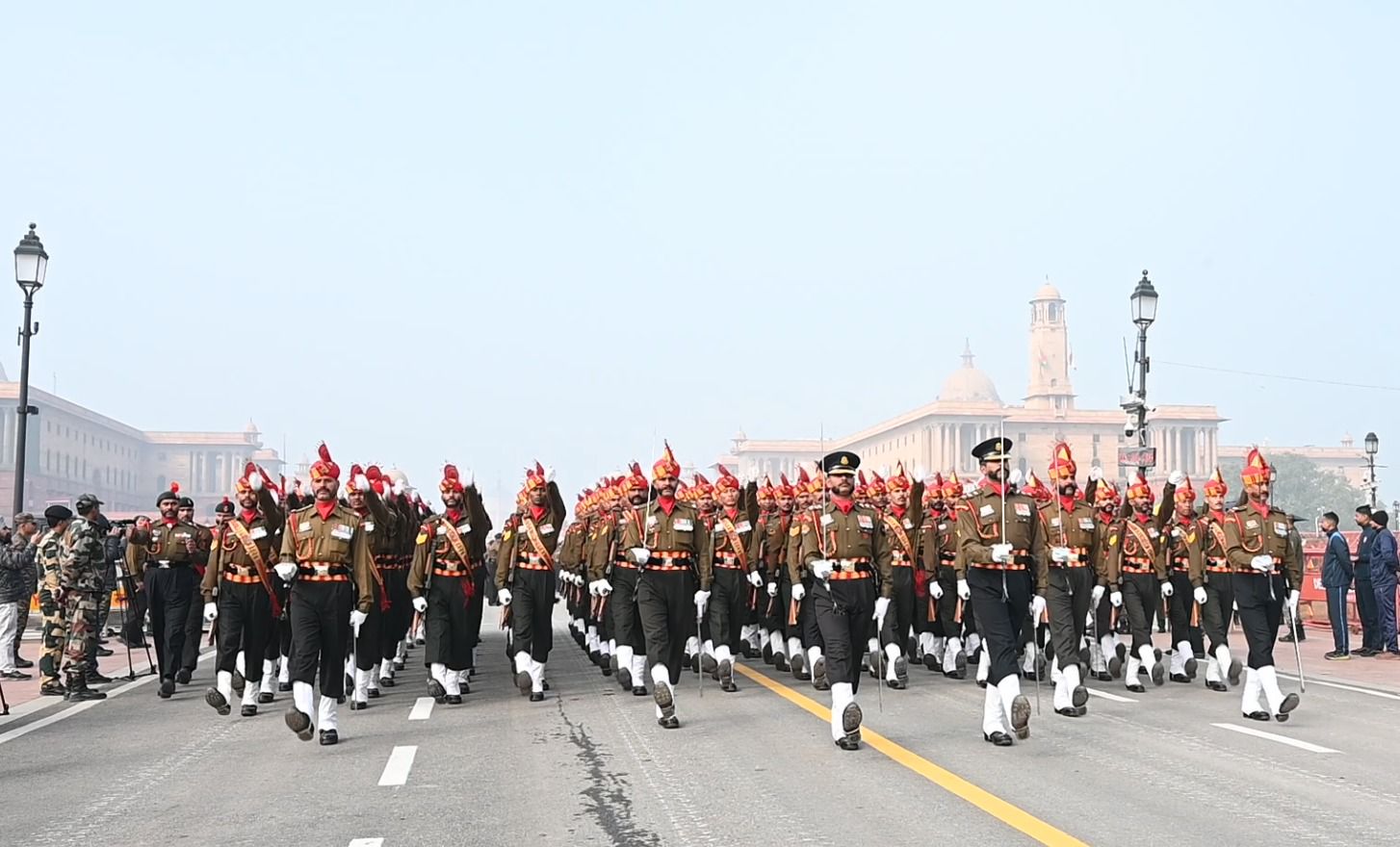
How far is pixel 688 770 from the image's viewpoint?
368 inches

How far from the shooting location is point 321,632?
11164 millimetres

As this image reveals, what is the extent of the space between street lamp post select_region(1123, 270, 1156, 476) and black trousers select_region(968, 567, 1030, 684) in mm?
15567

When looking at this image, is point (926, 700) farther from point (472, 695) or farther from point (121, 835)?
point (121, 835)

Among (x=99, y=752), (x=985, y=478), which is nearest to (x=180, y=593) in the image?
(x=99, y=752)

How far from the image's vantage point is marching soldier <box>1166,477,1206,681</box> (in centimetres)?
1557

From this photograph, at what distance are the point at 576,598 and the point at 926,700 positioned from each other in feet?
31.4

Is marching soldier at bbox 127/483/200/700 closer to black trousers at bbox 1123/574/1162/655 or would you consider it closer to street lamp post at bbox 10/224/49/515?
street lamp post at bbox 10/224/49/515

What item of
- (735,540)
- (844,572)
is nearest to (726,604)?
(735,540)

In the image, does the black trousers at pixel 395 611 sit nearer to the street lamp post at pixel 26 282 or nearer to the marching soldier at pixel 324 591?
the marching soldier at pixel 324 591

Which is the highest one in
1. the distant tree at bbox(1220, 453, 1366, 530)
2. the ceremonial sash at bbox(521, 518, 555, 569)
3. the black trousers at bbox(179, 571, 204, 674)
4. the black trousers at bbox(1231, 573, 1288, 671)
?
the distant tree at bbox(1220, 453, 1366, 530)

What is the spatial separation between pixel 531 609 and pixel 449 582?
33.2 inches

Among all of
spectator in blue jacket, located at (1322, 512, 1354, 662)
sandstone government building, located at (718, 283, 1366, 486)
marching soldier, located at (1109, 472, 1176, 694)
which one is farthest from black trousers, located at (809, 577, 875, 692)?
sandstone government building, located at (718, 283, 1366, 486)

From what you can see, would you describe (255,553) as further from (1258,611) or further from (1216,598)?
(1216,598)

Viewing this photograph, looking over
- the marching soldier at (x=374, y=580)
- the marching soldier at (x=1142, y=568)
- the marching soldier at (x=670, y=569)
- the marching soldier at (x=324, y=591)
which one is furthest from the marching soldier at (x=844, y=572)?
the marching soldier at (x=1142, y=568)
